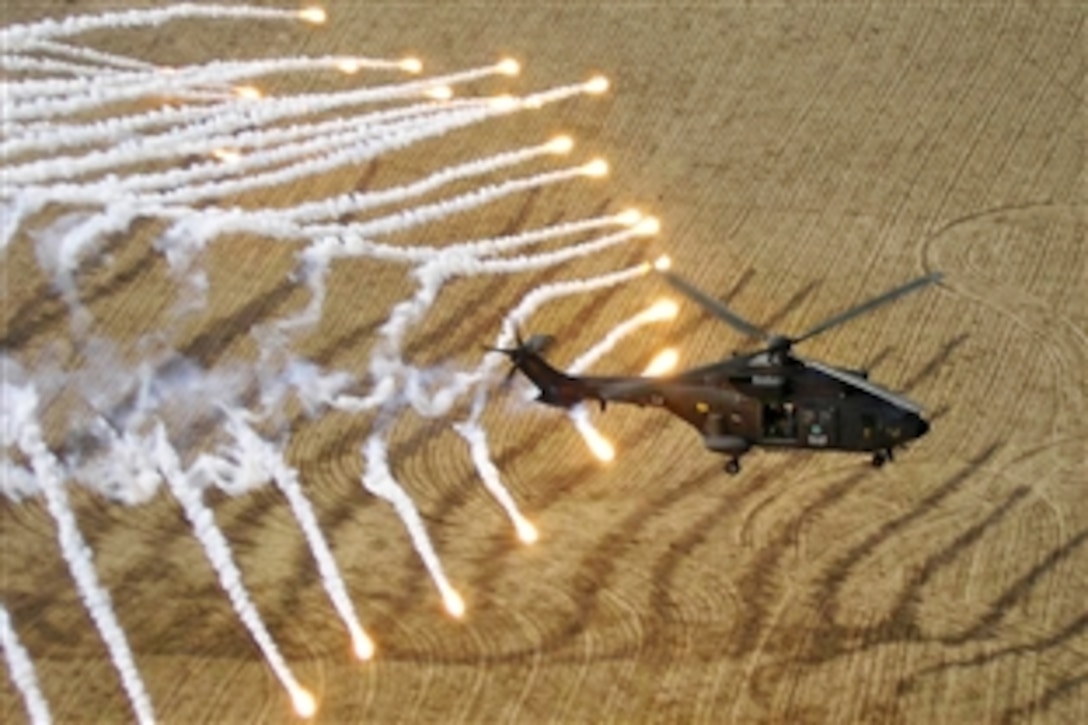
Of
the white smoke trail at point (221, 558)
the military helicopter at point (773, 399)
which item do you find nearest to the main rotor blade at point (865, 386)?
the military helicopter at point (773, 399)

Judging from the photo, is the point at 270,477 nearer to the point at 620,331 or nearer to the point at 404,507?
the point at 404,507

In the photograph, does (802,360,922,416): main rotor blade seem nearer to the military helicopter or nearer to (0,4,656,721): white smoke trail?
the military helicopter

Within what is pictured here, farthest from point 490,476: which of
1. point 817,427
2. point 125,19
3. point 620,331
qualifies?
point 125,19

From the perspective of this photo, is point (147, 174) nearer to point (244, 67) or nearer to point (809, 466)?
point (244, 67)

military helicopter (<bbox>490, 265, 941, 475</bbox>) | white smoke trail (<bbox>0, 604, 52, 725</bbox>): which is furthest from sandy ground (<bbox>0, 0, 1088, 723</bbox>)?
military helicopter (<bbox>490, 265, 941, 475</bbox>)

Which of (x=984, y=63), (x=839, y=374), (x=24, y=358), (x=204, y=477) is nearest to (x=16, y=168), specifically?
(x=24, y=358)
